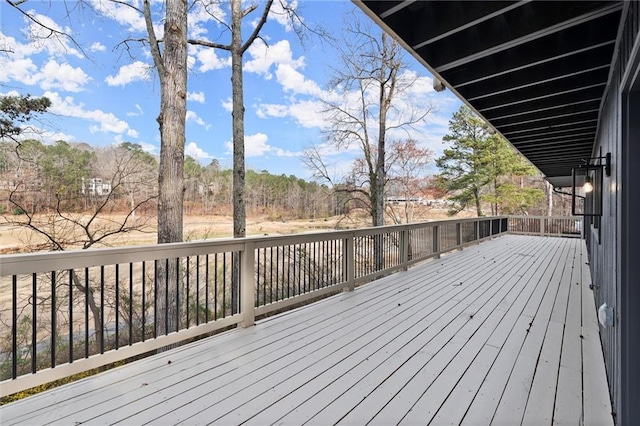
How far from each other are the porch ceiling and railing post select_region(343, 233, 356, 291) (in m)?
2.42

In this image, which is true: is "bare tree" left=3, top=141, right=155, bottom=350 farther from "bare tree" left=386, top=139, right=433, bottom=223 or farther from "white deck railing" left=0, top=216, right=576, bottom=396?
"bare tree" left=386, top=139, right=433, bottom=223

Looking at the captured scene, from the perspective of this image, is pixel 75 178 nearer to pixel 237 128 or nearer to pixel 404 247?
pixel 237 128

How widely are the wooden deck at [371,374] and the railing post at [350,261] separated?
546 mm

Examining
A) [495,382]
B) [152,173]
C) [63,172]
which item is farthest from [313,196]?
[495,382]

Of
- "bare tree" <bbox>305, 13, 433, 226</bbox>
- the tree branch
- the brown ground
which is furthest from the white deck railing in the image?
the tree branch

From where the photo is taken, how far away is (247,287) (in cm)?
327

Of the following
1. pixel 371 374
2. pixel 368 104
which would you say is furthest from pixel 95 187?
pixel 368 104

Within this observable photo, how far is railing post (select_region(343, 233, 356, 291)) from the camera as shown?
15.1 feet

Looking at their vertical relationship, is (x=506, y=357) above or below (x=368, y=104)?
below

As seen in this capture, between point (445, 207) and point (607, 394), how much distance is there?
1764 cm

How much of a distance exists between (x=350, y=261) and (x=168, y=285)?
2517 mm

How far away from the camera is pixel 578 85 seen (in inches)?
124

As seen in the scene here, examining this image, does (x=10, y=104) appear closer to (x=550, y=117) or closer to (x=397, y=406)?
(x=397, y=406)

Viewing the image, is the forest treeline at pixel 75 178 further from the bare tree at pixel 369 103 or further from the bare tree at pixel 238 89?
the bare tree at pixel 369 103
